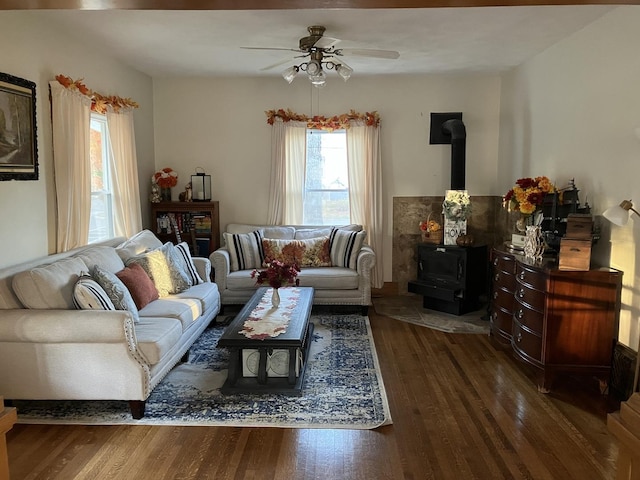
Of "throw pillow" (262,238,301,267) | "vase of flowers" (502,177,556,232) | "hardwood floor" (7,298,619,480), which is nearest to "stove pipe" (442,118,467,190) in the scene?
"vase of flowers" (502,177,556,232)

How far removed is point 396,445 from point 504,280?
2.11 m

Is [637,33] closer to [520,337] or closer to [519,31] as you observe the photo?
[519,31]

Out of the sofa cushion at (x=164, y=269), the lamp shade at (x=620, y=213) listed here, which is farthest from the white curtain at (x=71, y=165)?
the lamp shade at (x=620, y=213)

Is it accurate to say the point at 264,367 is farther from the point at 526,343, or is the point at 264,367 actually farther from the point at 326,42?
the point at 326,42

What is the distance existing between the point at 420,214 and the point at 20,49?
4.49 meters

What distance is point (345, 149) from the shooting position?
21.2 feet

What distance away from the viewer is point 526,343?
388 centimetres

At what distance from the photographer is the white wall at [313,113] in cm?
633

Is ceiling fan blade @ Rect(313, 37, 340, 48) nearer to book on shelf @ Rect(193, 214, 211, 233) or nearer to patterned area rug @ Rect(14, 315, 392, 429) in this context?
patterned area rug @ Rect(14, 315, 392, 429)

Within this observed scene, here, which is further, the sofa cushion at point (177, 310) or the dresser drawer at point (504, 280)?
the dresser drawer at point (504, 280)

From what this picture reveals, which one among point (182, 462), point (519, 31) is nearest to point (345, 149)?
point (519, 31)

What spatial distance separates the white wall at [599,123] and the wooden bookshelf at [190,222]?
3.60 metres

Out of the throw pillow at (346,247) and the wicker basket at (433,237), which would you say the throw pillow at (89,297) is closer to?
the throw pillow at (346,247)

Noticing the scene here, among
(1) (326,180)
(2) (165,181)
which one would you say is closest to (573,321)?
(1) (326,180)
